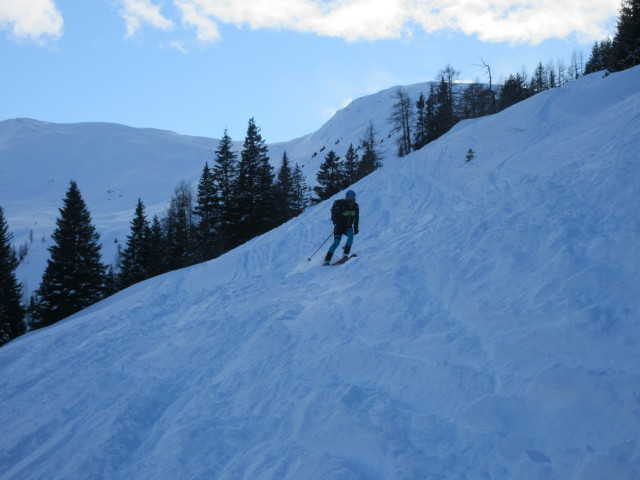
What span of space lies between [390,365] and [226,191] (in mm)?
30640

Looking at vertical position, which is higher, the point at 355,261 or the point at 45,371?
the point at 355,261

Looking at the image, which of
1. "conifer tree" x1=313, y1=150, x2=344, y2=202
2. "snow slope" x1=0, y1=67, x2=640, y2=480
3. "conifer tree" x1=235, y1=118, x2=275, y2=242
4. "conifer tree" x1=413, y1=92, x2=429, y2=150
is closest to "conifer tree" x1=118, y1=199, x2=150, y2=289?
"conifer tree" x1=235, y1=118, x2=275, y2=242

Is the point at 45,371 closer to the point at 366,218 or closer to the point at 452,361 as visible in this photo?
the point at 452,361

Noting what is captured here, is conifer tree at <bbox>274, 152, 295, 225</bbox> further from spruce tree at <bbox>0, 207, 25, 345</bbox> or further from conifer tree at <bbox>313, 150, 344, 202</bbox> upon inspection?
spruce tree at <bbox>0, 207, 25, 345</bbox>

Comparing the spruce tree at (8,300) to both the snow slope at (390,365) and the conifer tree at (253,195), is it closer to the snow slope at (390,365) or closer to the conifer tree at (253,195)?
the conifer tree at (253,195)

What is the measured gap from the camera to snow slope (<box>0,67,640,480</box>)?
393 cm

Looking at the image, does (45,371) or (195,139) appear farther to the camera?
(195,139)

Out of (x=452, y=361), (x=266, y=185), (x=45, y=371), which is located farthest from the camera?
(x=266, y=185)

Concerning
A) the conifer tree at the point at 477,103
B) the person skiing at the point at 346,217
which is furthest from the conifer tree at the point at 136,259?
the conifer tree at the point at 477,103

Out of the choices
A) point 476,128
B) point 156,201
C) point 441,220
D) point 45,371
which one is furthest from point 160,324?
point 156,201

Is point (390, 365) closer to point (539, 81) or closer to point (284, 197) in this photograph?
point (284, 197)

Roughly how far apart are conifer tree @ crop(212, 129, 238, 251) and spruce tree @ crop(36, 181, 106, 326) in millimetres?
8536

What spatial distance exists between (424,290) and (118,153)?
546ft

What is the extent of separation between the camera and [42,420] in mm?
5598
